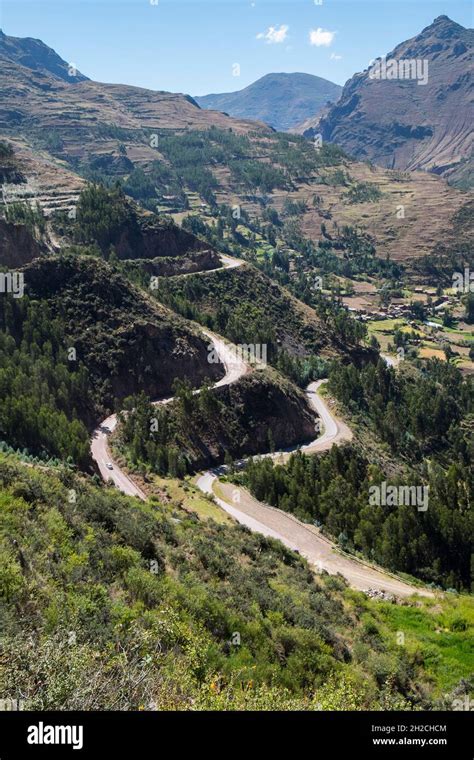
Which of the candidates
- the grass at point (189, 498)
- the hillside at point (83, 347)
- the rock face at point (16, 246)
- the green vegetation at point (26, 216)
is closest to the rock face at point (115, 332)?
the hillside at point (83, 347)

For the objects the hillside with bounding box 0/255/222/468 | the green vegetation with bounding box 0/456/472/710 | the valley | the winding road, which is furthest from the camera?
the hillside with bounding box 0/255/222/468

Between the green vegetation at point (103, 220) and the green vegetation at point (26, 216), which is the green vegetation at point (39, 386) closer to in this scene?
the green vegetation at point (26, 216)

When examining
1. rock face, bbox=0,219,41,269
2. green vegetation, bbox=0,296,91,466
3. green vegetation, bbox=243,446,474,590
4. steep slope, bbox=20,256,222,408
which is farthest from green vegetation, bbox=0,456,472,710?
rock face, bbox=0,219,41,269

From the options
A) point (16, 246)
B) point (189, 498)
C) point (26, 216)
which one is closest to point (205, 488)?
point (189, 498)

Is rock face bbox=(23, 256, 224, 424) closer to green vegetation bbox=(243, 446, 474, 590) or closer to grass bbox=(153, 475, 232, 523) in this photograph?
grass bbox=(153, 475, 232, 523)
